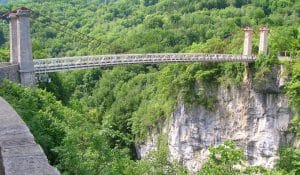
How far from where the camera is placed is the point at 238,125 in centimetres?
2723

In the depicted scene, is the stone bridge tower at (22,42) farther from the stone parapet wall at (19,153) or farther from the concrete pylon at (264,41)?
the concrete pylon at (264,41)

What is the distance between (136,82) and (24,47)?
86.2ft

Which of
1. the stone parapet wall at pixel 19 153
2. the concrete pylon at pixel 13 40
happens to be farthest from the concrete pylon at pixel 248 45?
the stone parapet wall at pixel 19 153

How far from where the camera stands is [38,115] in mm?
11648

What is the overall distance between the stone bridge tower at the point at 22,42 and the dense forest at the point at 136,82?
91 centimetres

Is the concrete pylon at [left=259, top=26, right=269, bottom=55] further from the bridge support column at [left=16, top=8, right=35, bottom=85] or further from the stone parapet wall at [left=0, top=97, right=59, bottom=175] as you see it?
the stone parapet wall at [left=0, top=97, right=59, bottom=175]

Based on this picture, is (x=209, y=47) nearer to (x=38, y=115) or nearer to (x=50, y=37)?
(x=38, y=115)

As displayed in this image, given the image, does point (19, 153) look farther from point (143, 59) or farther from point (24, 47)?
point (143, 59)

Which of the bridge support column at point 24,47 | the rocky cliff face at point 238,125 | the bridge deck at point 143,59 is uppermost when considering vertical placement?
the bridge support column at point 24,47

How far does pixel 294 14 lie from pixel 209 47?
20479mm

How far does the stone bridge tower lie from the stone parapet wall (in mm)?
12303

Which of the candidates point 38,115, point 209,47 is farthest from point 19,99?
point 209,47

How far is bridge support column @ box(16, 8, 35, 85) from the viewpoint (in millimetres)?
16469

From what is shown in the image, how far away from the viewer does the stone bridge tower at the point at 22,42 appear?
16453 millimetres
